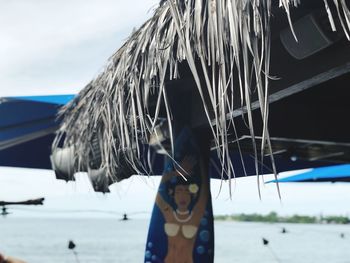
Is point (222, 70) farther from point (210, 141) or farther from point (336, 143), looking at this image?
point (336, 143)

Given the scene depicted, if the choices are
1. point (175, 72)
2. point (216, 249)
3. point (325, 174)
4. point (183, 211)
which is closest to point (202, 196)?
point (183, 211)

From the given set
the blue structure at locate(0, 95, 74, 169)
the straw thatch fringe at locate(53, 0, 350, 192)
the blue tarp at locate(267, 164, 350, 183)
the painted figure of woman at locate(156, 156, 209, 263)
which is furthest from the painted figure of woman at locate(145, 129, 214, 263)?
the blue tarp at locate(267, 164, 350, 183)

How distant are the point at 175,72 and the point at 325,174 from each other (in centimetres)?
433

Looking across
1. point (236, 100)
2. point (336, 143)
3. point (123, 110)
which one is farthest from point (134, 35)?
point (336, 143)

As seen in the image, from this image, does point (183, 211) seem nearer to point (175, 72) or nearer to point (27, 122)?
point (27, 122)

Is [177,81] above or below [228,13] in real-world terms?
Result: above

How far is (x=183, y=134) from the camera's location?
445 cm

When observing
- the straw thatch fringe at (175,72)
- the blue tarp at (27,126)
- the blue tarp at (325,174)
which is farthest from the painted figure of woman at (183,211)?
the blue tarp at (325,174)

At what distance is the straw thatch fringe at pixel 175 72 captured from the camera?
2.05m

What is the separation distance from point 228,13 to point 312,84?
991mm

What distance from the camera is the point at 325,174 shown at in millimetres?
6496

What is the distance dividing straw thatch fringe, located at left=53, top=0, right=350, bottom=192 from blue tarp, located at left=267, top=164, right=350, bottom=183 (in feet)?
9.46

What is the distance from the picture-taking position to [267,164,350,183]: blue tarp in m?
6.32

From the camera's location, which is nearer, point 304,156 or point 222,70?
point 222,70
